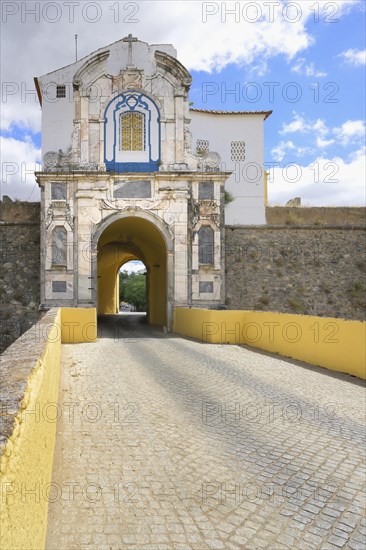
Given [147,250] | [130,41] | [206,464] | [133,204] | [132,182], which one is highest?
[130,41]

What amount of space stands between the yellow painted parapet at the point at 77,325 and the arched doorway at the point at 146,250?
2943mm

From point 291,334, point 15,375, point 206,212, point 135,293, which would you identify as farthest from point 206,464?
point 135,293

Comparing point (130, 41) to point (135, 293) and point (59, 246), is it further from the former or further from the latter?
point (135, 293)

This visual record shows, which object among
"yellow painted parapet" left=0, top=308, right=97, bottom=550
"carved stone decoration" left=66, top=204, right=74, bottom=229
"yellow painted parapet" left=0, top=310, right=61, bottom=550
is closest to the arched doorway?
"carved stone decoration" left=66, top=204, right=74, bottom=229

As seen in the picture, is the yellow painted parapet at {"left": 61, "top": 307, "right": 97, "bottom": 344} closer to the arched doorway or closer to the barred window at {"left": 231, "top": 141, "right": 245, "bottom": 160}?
the arched doorway

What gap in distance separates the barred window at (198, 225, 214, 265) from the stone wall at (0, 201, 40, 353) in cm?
662

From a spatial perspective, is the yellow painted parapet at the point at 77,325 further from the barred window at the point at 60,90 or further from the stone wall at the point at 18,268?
the barred window at the point at 60,90

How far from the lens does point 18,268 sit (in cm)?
1698

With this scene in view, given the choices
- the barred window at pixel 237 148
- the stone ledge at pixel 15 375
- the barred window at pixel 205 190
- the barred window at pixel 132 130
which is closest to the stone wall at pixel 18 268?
the barred window at pixel 132 130

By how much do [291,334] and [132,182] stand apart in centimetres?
827

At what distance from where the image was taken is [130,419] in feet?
16.7

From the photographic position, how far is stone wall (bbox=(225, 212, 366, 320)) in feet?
58.0

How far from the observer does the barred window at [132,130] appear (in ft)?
→ 51.0

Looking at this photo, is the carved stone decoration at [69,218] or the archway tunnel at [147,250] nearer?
the carved stone decoration at [69,218]
